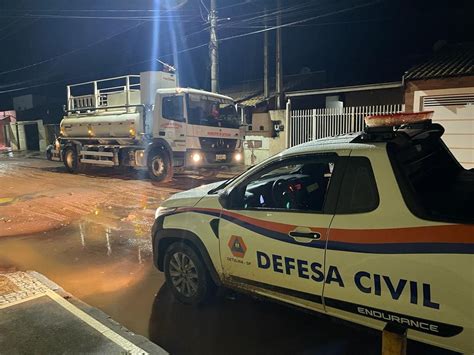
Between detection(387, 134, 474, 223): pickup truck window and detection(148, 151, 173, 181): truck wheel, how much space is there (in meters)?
9.32

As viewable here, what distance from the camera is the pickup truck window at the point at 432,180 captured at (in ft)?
8.39

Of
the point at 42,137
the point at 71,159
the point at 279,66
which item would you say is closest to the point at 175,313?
the point at 71,159

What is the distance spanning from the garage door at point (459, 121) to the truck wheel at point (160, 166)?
9.19m

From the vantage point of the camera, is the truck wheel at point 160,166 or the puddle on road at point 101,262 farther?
the truck wheel at point 160,166

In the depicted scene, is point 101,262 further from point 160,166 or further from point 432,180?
point 160,166

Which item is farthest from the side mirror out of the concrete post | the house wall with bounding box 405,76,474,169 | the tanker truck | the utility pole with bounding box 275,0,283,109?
the concrete post

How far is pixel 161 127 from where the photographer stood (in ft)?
38.9

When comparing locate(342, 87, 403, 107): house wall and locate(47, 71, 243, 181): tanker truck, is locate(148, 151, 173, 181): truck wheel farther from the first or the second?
locate(342, 87, 403, 107): house wall

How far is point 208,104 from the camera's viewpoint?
12133 mm

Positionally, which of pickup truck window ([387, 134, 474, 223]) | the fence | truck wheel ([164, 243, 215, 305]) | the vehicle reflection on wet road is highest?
the fence

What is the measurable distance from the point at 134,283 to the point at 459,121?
11.9 metres

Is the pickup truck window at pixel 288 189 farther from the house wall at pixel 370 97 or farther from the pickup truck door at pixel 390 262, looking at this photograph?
the house wall at pixel 370 97

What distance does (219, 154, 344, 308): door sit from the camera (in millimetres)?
2883

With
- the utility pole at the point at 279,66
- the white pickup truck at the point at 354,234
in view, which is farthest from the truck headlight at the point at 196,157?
the white pickup truck at the point at 354,234
